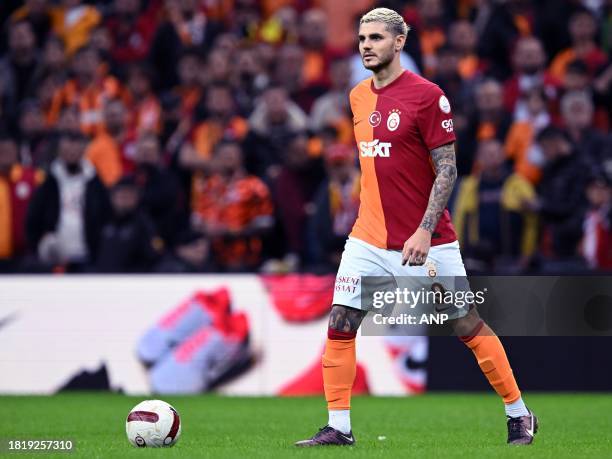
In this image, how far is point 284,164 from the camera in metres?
14.1

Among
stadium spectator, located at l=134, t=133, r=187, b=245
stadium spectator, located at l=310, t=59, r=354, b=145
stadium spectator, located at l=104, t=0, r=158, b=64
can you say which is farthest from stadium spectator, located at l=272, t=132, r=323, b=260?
stadium spectator, located at l=104, t=0, r=158, b=64

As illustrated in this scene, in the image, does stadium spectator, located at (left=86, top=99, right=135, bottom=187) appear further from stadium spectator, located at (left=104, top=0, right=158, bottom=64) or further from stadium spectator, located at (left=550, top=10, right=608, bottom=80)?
stadium spectator, located at (left=550, top=10, right=608, bottom=80)

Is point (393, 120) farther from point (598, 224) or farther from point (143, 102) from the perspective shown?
point (143, 102)

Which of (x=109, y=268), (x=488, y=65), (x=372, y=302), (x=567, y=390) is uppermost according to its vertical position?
(x=488, y=65)

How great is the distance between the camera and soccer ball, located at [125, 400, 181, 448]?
7.20 m

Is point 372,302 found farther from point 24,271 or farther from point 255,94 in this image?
point 255,94

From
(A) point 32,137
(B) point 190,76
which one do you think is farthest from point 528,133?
(A) point 32,137

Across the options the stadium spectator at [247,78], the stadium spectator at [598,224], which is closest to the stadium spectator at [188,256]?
the stadium spectator at [247,78]

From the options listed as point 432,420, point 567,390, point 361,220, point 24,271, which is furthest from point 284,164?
point 361,220

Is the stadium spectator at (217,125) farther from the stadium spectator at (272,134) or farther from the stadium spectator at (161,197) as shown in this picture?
the stadium spectator at (161,197)

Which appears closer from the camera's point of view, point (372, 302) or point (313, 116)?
point (372, 302)

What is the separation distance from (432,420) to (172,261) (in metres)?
4.37

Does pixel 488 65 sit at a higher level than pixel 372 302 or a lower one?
higher

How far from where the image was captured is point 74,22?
18.2m
